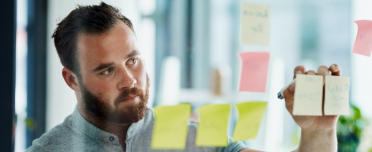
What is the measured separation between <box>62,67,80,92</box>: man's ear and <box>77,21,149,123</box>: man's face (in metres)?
0.01

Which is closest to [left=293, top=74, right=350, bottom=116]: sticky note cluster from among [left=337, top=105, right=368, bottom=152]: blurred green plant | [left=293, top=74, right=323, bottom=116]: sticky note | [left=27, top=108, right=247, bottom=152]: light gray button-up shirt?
[left=293, top=74, right=323, bottom=116]: sticky note

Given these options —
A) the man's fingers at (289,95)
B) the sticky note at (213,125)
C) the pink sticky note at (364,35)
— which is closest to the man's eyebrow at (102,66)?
the sticky note at (213,125)

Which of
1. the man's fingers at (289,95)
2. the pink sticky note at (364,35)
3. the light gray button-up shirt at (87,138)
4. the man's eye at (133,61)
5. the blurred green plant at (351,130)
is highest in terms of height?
the pink sticky note at (364,35)

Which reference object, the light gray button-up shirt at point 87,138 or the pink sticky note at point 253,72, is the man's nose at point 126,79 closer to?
the light gray button-up shirt at point 87,138

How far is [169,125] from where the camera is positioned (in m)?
0.76

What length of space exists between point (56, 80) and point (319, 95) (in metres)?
0.71

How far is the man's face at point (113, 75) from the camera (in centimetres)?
68

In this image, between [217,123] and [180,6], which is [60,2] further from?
[217,123]

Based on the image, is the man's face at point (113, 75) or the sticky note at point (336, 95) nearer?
the man's face at point (113, 75)

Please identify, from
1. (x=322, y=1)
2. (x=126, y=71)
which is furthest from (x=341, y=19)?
(x=126, y=71)

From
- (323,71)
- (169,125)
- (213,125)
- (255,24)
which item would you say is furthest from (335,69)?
(169,125)

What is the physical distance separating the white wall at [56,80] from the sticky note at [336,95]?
651mm

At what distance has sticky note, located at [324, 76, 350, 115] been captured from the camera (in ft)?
2.77

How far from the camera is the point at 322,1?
36.7 inches
